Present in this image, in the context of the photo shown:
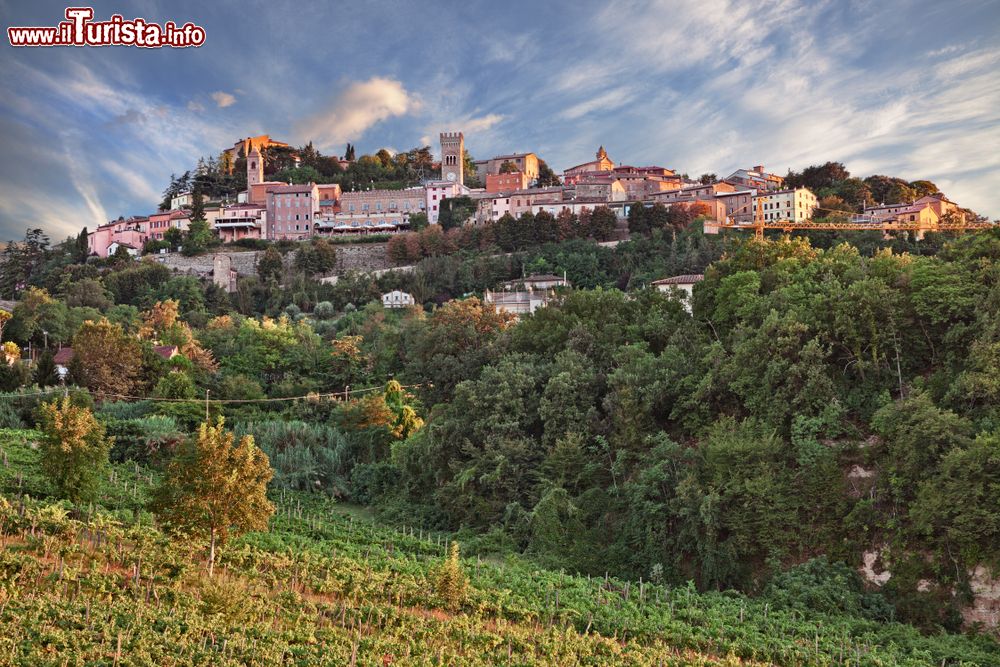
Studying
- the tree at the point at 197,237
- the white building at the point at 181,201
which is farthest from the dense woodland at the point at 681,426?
the white building at the point at 181,201

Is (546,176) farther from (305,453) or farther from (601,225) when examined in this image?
(305,453)

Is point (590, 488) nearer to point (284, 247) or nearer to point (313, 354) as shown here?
point (313, 354)

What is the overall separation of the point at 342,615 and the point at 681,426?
10630 mm

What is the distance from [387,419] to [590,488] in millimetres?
12155

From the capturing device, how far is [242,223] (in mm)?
73250

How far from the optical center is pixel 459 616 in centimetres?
1364

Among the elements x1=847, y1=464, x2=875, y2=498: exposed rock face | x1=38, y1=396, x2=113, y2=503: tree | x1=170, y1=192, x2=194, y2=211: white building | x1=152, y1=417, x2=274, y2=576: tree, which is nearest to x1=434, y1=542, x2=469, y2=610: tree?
x1=152, y1=417, x2=274, y2=576: tree

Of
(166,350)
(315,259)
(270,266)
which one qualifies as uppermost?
(315,259)

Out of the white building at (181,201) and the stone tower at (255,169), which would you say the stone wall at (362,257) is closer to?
the stone tower at (255,169)

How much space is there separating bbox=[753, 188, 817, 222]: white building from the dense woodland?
→ 3422cm

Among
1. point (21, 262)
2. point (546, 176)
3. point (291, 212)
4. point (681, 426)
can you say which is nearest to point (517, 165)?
point (546, 176)

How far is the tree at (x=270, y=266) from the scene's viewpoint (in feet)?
198

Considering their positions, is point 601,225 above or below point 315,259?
above

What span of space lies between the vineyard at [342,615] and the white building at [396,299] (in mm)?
35676
